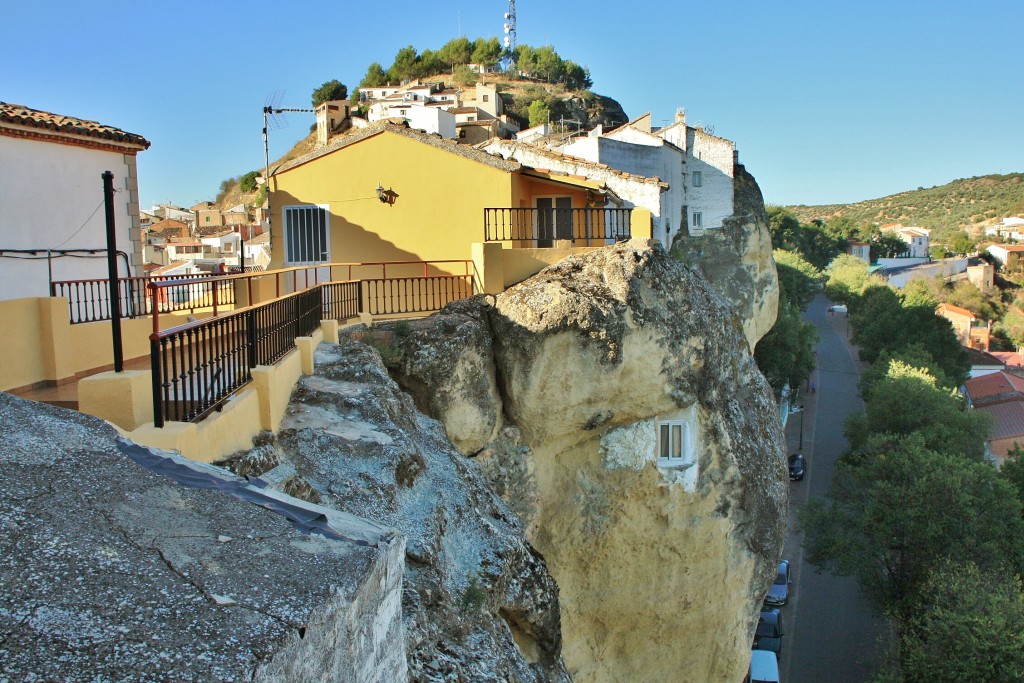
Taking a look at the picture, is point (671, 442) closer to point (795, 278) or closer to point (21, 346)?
point (21, 346)

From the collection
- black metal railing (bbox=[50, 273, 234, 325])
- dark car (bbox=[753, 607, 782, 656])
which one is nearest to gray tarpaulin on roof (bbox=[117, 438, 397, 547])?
black metal railing (bbox=[50, 273, 234, 325])

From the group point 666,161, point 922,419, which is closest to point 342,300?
point 666,161

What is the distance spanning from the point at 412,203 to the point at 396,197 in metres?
0.36

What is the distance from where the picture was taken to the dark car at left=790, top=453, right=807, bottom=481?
37281 mm

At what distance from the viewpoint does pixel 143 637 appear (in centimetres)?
336

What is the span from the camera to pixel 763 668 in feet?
72.8

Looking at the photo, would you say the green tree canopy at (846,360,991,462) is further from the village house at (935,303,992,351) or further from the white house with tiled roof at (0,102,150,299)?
the village house at (935,303,992,351)

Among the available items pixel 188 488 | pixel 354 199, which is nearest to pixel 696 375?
pixel 354 199

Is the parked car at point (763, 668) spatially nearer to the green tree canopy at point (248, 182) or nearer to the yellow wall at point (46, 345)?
the yellow wall at point (46, 345)

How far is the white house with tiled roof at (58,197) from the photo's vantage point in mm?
13930

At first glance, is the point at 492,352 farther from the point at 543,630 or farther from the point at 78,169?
the point at 78,169

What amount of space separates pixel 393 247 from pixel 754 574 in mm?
10088

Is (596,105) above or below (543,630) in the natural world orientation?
above

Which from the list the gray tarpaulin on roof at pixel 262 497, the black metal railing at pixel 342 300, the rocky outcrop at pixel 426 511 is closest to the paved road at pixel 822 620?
the rocky outcrop at pixel 426 511
